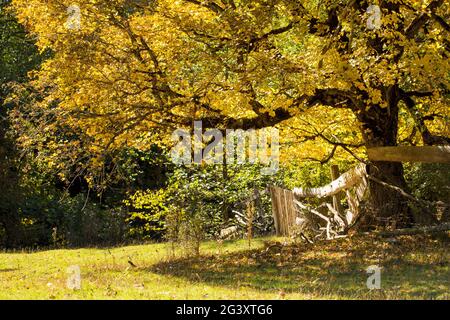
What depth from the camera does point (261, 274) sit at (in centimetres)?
1127

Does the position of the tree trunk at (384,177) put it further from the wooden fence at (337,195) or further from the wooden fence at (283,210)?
the wooden fence at (283,210)

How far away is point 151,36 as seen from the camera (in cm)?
1248

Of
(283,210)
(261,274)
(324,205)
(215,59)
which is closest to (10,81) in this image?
(283,210)

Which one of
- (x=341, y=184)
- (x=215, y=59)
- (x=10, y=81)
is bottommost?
(x=341, y=184)

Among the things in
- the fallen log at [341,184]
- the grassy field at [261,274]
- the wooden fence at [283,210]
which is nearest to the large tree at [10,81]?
the grassy field at [261,274]

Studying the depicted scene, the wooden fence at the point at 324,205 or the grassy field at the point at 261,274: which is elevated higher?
the wooden fence at the point at 324,205

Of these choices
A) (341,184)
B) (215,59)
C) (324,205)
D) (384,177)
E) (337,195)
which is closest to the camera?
(215,59)

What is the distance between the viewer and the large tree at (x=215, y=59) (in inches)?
468

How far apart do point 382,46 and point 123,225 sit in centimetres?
1140

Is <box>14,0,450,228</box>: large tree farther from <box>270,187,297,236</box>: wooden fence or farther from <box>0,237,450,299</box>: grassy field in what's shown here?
<box>270,187,297,236</box>: wooden fence

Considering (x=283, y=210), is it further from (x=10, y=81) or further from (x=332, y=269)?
(x=332, y=269)

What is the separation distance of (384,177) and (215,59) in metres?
4.26

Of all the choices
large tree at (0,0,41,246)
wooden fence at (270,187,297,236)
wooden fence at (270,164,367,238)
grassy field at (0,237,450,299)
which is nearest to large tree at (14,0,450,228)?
grassy field at (0,237,450,299)

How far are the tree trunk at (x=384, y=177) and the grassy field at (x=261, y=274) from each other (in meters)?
0.97
